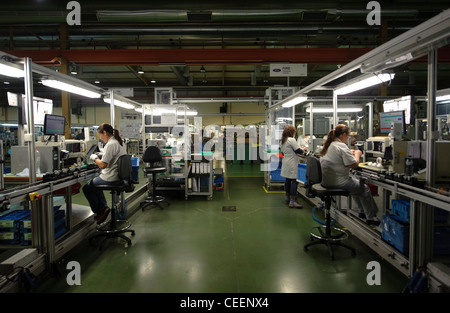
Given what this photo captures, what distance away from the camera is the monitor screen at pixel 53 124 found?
3.18 m

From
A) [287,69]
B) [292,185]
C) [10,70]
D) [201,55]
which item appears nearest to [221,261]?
[292,185]

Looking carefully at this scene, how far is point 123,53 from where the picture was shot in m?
5.71

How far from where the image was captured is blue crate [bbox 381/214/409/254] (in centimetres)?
239

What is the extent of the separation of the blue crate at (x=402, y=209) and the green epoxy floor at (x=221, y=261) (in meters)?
0.52

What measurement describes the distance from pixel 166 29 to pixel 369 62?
175 inches

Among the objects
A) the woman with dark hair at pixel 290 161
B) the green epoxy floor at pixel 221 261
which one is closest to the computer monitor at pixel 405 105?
the woman with dark hair at pixel 290 161

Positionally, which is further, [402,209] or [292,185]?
[292,185]

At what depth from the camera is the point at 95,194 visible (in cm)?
341

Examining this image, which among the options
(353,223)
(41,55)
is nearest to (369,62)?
(353,223)

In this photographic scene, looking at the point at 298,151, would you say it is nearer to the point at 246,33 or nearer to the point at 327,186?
the point at 327,186

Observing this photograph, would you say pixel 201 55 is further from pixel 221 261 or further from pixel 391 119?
pixel 221 261

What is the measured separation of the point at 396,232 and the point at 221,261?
5.82ft

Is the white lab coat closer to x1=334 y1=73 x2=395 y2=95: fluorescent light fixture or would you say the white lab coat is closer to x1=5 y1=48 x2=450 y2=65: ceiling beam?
x1=334 y1=73 x2=395 y2=95: fluorescent light fixture

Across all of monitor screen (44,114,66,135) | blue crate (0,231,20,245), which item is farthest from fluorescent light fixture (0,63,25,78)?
blue crate (0,231,20,245)
